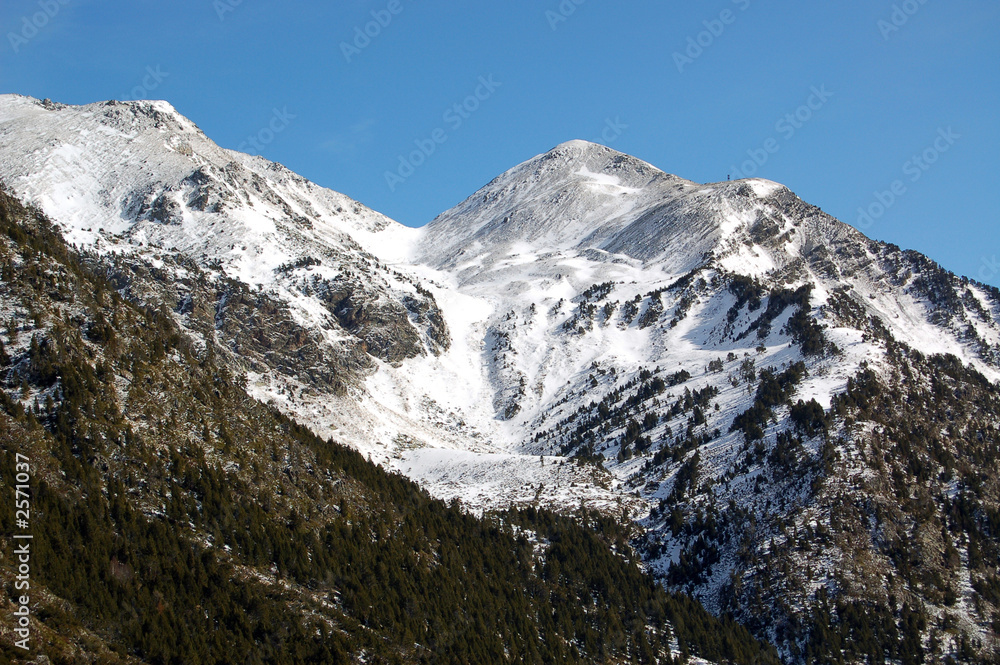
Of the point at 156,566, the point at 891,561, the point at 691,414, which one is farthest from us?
the point at 691,414

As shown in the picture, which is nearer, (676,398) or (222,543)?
(222,543)

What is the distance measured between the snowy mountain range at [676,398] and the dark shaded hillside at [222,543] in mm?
15564

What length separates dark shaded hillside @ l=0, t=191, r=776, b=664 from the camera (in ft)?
180

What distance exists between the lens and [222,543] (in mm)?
66312

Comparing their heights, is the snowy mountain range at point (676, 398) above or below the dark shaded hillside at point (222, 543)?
above

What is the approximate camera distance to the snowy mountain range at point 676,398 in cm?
9756

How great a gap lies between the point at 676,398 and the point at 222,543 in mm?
90627

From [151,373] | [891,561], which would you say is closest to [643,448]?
[891,561]

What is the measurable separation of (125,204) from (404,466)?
11018cm

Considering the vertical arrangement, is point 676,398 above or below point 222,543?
above

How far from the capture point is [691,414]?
131250 mm

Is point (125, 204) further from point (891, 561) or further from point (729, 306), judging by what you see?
point (891, 561)

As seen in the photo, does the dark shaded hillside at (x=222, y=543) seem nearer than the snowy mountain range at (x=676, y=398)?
Yes

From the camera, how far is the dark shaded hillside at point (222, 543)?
180 ft
